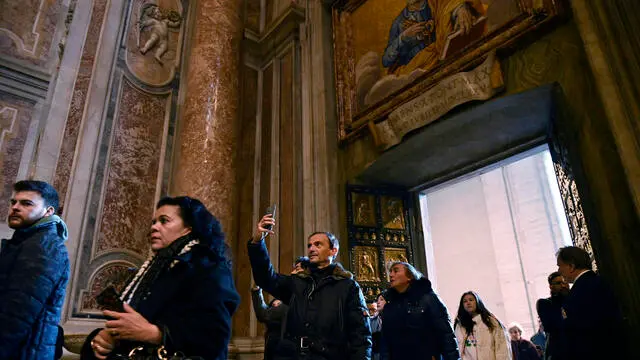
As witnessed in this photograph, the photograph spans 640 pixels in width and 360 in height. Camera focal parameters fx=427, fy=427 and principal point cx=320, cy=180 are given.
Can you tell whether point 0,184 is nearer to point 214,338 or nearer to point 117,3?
point 117,3

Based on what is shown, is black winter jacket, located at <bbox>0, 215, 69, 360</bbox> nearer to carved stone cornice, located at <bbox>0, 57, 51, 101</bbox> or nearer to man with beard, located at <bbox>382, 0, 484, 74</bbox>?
carved stone cornice, located at <bbox>0, 57, 51, 101</bbox>

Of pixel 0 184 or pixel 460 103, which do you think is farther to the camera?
pixel 460 103

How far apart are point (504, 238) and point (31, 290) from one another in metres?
11.5

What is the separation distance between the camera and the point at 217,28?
5.61m

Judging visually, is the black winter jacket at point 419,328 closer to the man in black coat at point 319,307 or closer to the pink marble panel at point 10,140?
the man in black coat at point 319,307

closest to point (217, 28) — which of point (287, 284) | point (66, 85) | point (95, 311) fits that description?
point (66, 85)

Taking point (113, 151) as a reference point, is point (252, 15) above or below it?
above

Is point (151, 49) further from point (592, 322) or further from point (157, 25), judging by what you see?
point (592, 322)

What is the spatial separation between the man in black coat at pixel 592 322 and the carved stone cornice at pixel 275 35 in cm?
516

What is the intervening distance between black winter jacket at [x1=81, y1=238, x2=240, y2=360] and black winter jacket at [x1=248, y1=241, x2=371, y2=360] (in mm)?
897

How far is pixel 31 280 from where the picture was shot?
1678 mm

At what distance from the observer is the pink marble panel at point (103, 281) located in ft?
14.6

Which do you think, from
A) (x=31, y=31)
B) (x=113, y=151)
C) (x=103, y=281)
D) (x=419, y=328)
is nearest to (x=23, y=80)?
(x=31, y=31)

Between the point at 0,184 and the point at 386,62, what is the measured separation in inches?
165
